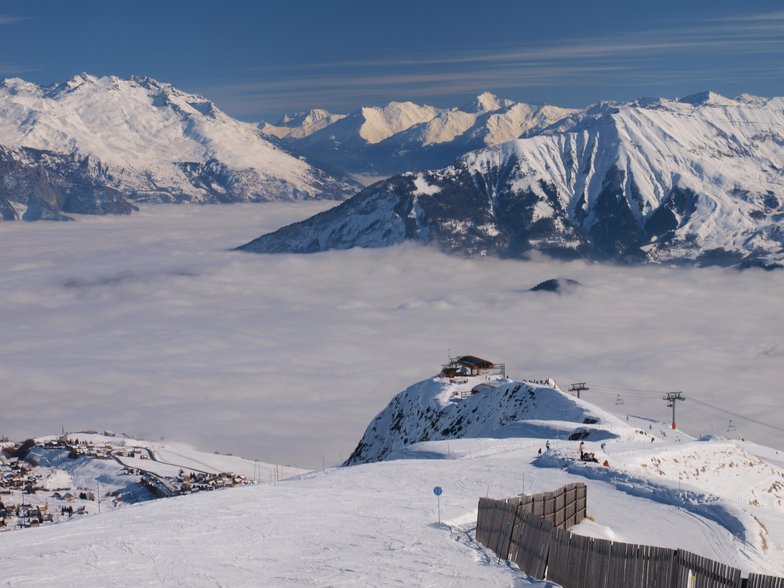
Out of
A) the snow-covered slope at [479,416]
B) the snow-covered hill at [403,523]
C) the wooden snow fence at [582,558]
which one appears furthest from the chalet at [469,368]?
the wooden snow fence at [582,558]

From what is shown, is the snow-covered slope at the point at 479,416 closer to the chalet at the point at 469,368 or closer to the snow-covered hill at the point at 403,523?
the chalet at the point at 469,368

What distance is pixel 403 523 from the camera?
3125cm

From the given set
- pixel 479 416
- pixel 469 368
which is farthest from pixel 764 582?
pixel 469 368

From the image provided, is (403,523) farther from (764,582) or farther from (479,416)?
(479,416)

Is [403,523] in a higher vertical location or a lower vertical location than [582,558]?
lower

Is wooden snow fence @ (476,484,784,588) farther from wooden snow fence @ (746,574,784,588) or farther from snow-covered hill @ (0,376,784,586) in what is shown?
snow-covered hill @ (0,376,784,586)

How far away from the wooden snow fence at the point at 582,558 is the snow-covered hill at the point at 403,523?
59 cm

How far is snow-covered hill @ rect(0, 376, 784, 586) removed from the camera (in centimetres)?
2523

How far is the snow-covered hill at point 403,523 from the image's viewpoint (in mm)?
25234

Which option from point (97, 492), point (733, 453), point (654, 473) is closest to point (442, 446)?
point (654, 473)

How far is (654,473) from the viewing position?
52.7m

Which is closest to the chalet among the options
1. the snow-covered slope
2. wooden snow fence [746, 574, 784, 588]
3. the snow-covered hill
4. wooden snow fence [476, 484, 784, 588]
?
the snow-covered slope

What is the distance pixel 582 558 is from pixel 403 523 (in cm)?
887

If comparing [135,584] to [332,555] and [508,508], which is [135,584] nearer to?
[332,555]
